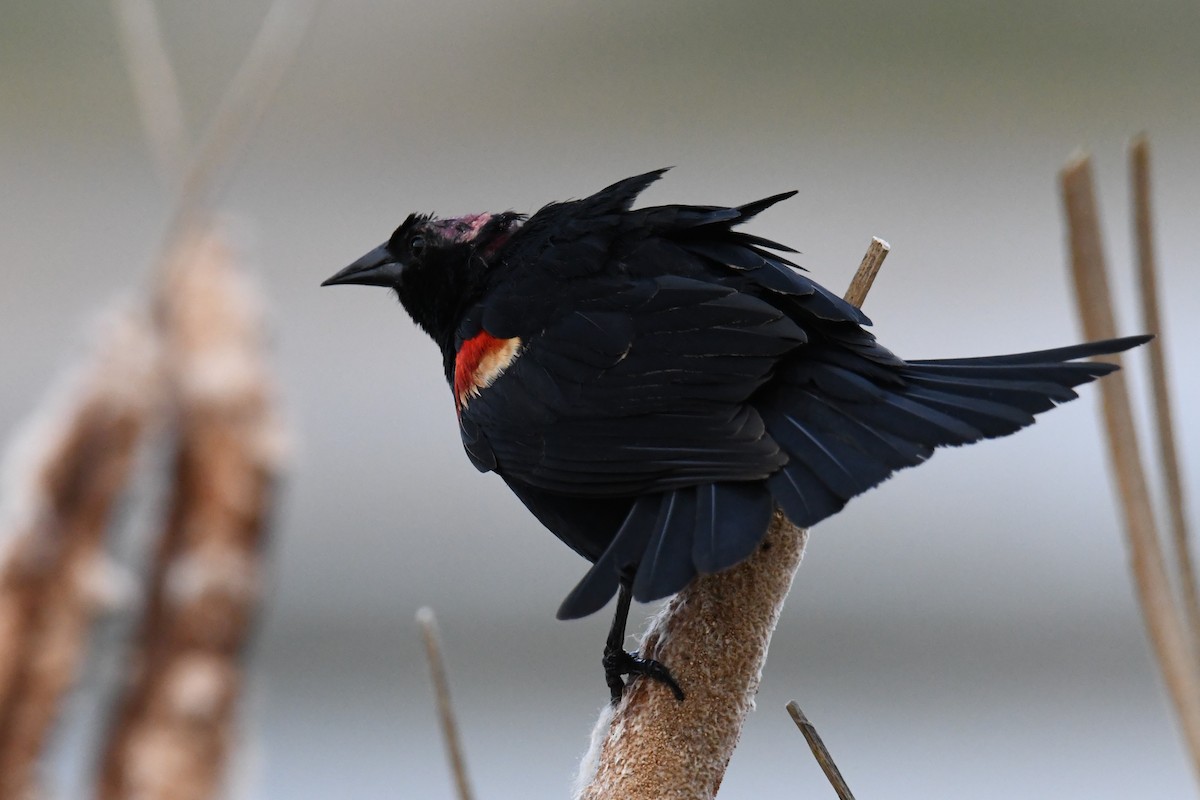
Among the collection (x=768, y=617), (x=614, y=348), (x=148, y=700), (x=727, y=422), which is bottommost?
(x=148, y=700)

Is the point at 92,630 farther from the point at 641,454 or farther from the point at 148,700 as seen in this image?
the point at 641,454

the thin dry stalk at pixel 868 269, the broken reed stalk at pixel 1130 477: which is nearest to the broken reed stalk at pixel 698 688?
the thin dry stalk at pixel 868 269

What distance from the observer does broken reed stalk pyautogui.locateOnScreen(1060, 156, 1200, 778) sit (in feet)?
1.52

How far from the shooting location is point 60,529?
20.3 inches

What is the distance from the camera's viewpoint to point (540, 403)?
Result: 1237 millimetres

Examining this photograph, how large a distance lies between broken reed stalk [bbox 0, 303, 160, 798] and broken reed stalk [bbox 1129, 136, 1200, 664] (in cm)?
44

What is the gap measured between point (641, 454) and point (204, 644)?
64 cm

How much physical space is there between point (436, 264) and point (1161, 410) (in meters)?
1.16

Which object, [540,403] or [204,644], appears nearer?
[204,644]

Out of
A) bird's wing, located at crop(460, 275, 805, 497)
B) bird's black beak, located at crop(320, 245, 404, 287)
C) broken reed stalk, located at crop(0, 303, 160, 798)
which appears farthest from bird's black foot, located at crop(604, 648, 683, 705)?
bird's black beak, located at crop(320, 245, 404, 287)

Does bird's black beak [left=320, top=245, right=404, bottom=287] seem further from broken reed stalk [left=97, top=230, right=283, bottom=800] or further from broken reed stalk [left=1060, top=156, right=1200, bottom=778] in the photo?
broken reed stalk [left=1060, top=156, right=1200, bottom=778]

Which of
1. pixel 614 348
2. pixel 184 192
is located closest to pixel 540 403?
pixel 614 348

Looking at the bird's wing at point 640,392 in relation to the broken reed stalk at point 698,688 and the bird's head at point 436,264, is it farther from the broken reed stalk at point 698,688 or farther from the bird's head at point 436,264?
the bird's head at point 436,264

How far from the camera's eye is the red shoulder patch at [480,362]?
132 cm
